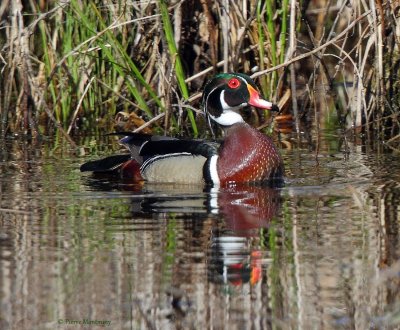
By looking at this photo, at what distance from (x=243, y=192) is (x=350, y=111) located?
8.34 ft

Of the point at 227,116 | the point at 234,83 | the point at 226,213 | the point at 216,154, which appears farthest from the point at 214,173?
the point at 226,213

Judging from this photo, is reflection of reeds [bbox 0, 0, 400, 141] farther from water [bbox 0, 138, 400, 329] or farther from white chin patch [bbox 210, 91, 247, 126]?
water [bbox 0, 138, 400, 329]

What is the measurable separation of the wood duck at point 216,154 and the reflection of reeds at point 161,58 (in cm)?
66

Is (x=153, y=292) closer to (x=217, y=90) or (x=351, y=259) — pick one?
(x=351, y=259)

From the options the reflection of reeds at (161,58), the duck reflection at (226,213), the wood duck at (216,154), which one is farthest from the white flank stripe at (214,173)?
the reflection of reeds at (161,58)

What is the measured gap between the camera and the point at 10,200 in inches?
308

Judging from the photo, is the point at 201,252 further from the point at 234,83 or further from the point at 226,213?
the point at 234,83

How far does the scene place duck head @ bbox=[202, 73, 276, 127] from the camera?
9016 millimetres

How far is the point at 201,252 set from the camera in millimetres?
6273

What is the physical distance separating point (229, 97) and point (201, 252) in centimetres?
298

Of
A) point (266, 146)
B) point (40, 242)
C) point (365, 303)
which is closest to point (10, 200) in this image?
point (40, 242)

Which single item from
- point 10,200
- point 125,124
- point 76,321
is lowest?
point 76,321

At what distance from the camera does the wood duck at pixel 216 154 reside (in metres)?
8.66

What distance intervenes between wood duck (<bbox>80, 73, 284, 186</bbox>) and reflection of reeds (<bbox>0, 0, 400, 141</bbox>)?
2.18 feet
